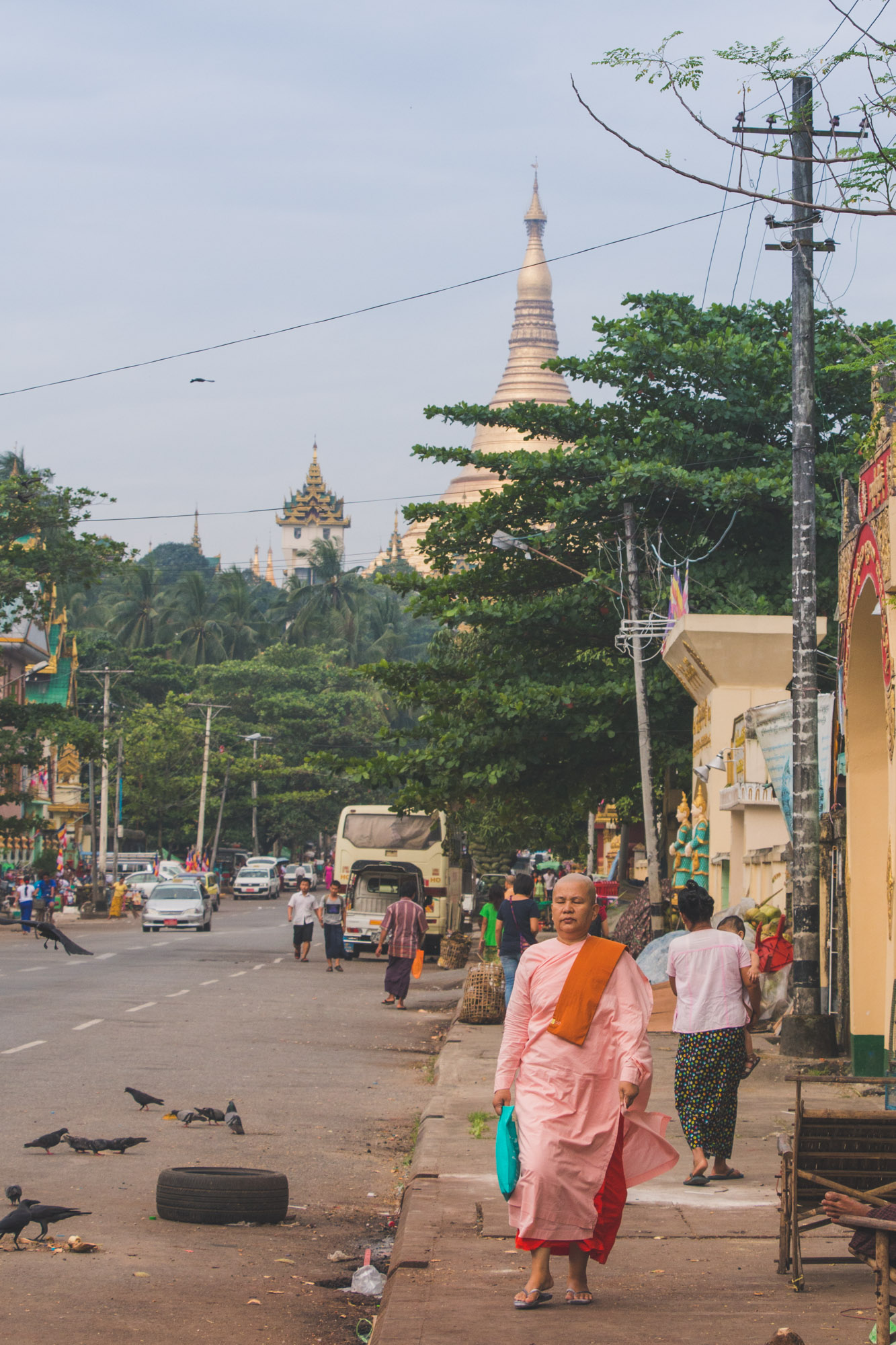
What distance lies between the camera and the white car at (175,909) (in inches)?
1700

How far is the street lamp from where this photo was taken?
7985cm

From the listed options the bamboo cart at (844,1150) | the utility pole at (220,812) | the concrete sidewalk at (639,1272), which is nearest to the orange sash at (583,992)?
the bamboo cart at (844,1150)

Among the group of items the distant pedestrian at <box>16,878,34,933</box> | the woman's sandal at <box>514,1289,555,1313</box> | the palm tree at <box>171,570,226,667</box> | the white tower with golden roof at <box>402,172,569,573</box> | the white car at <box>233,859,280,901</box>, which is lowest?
the white car at <box>233,859,280,901</box>

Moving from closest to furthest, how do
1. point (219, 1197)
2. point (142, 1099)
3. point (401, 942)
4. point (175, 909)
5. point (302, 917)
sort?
point (219, 1197) → point (142, 1099) → point (401, 942) → point (302, 917) → point (175, 909)

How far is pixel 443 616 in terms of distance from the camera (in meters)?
24.9

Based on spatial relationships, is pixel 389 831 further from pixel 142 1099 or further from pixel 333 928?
pixel 142 1099

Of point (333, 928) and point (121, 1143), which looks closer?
point (121, 1143)

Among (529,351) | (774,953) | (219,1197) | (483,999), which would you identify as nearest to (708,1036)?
(219,1197)

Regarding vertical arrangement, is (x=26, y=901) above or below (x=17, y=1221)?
below

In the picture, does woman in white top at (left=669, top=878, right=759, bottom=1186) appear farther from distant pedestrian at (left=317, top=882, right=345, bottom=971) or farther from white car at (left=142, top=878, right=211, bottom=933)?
white car at (left=142, top=878, right=211, bottom=933)

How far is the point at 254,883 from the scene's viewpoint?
75250 millimetres

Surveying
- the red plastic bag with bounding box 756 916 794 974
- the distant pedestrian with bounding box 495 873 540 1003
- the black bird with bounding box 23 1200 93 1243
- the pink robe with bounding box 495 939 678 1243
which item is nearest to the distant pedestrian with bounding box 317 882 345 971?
the distant pedestrian with bounding box 495 873 540 1003

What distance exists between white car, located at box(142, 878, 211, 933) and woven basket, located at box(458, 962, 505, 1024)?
25375 millimetres

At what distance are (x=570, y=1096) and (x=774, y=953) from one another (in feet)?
34.8
